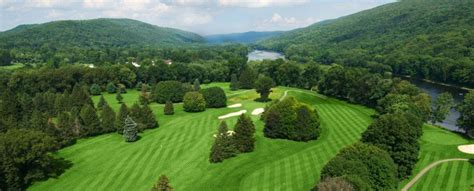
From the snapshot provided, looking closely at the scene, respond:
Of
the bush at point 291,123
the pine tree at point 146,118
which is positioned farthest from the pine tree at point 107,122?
the bush at point 291,123

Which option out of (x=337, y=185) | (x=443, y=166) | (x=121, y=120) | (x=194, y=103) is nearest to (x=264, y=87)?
(x=194, y=103)

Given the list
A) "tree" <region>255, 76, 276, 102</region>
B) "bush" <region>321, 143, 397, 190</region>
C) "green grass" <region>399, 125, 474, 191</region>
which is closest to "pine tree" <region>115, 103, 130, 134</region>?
"tree" <region>255, 76, 276, 102</region>

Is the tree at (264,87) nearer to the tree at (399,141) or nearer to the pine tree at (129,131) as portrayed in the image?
the pine tree at (129,131)

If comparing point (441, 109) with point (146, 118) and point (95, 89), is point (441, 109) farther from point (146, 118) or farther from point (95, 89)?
point (95, 89)

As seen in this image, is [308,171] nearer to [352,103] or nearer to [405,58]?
[352,103]

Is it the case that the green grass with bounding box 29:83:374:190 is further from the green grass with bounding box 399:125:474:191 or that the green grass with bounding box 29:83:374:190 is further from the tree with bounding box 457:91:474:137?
the tree with bounding box 457:91:474:137

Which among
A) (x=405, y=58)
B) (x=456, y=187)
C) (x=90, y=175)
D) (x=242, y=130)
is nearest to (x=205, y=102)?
(x=242, y=130)
